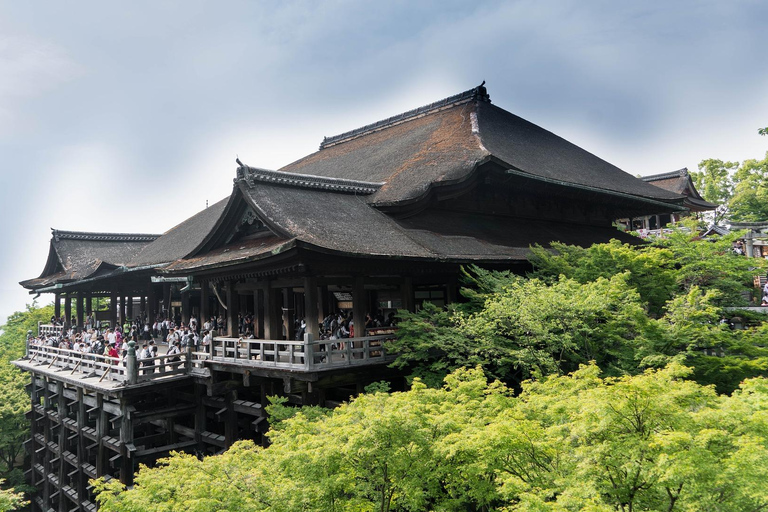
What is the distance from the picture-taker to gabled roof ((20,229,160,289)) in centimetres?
3095

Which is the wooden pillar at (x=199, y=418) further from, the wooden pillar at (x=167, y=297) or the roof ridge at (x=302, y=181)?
the wooden pillar at (x=167, y=297)

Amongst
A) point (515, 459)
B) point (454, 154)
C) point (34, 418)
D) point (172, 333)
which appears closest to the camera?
point (515, 459)

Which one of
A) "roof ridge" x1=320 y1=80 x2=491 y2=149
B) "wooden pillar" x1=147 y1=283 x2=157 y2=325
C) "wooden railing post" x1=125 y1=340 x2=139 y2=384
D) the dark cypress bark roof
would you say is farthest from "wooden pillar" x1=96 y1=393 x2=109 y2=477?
→ "roof ridge" x1=320 y1=80 x2=491 y2=149

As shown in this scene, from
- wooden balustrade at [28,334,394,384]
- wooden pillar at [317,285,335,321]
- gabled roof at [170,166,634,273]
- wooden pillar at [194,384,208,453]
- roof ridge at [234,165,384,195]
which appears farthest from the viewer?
wooden pillar at [317,285,335,321]

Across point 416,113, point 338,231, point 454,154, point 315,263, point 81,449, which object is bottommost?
point 81,449

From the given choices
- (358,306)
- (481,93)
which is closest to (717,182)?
(481,93)

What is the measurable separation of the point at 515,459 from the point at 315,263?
7435mm

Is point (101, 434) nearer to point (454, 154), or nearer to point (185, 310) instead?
A: point (185, 310)

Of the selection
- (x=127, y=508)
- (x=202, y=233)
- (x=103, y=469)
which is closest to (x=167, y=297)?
(x=202, y=233)

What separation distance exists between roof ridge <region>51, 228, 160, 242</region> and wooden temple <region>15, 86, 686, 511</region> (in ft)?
17.7

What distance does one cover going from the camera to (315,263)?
44.4 ft

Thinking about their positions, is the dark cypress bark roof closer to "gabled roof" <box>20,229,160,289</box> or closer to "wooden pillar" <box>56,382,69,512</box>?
"gabled roof" <box>20,229,160,289</box>

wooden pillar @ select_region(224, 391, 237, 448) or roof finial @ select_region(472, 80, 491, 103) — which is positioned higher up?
roof finial @ select_region(472, 80, 491, 103)

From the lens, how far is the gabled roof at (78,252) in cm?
3095
